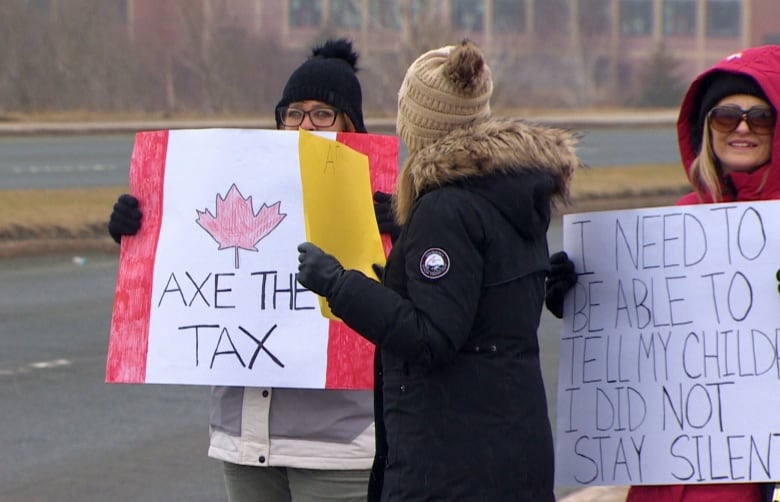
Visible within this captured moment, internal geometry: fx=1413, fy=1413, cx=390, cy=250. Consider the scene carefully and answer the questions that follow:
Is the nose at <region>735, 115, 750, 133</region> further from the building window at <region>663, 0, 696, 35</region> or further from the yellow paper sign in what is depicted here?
the building window at <region>663, 0, 696, 35</region>

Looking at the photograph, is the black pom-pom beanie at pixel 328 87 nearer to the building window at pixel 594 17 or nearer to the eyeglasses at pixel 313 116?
the eyeglasses at pixel 313 116

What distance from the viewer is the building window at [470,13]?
75.7 meters

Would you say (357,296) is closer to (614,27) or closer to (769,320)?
(769,320)

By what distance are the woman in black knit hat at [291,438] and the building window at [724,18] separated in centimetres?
8156

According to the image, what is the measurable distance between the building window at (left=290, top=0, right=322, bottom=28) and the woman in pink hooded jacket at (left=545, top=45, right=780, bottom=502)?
241ft

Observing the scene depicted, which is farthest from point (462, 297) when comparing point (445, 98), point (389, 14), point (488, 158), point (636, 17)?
point (636, 17)

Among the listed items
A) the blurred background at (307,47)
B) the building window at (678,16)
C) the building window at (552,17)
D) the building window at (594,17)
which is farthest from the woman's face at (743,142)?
the building window at (678,16)

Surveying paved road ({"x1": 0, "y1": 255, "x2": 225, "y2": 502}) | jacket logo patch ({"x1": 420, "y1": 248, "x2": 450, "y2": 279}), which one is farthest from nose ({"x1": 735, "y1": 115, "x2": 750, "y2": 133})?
paved road ({"x1": 0, "y1": 255, "x2": 225, "y2": 502})

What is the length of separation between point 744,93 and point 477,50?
2.06ft

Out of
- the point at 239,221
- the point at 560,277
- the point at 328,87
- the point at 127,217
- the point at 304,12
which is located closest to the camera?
the point at 560,277

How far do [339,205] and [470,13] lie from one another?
74.3 meters

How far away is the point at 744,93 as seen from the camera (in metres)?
3.18

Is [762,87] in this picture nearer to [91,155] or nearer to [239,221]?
[239,221]

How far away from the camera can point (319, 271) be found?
2.90 m
